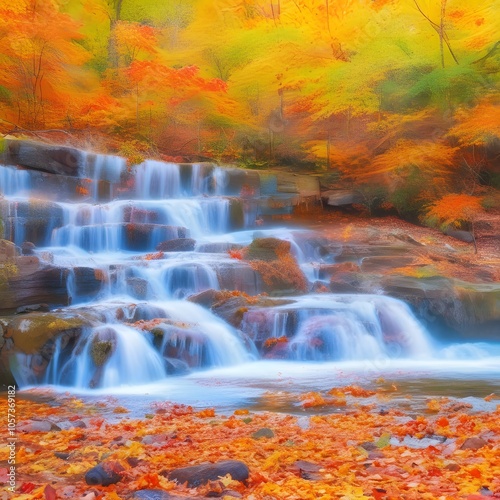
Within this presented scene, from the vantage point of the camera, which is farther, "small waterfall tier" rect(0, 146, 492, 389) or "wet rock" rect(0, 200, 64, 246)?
"wet rock" rect(0, 200, 64, 246)

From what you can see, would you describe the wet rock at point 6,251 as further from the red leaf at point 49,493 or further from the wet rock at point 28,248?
the red leaf at point 49,493

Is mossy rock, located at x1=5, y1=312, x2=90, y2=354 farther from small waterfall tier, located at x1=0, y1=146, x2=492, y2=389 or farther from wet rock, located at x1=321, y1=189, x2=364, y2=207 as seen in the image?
wet rock, located at x1=321, y1=189, x2=364, y2=207

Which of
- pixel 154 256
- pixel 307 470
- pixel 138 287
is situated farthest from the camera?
pixel 154 256

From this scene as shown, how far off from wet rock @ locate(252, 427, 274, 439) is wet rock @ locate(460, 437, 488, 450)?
1.29 metres

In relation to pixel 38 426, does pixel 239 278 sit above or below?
above

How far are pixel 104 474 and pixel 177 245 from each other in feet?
32.4

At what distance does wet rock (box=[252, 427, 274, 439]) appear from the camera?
169 inches

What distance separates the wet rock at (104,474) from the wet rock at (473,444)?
2.10m

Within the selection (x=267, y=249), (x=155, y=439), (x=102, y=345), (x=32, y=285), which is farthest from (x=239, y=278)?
(x=155, y=439)

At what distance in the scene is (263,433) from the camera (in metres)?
4.34

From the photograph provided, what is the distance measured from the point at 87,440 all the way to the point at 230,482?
5.33 feet

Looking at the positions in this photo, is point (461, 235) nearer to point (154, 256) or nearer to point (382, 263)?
point (382, 263)

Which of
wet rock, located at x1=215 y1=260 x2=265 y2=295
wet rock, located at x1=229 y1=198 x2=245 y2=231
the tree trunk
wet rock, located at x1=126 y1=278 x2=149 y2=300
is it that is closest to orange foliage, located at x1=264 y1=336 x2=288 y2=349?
wet rock, located at x1=215 y1=260 x2=265 y2=295

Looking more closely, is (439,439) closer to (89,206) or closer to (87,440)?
(87,440)
